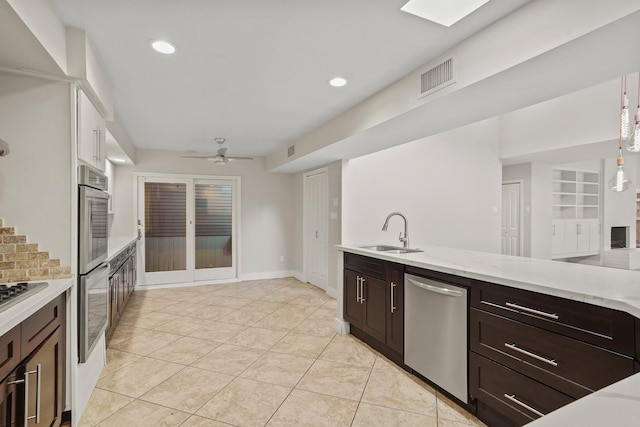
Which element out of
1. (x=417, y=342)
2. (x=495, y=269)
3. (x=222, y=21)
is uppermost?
(x=222, y=21)

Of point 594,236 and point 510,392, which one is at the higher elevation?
point 594,236

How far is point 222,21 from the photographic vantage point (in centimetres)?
195

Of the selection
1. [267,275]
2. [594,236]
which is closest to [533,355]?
[267,275]

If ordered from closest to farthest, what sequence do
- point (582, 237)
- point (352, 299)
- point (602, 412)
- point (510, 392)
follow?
1. point (602, 412)
2. point (510, 392)
3. point (352, 299)
4. point (582, 237)

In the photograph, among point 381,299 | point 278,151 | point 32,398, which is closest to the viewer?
point 32,398

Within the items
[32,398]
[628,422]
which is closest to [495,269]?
[628,422]

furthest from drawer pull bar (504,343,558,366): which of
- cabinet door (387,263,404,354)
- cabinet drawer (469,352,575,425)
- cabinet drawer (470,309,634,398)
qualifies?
cabinet door (387,263,404,354)

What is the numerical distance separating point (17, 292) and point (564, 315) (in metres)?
2.69

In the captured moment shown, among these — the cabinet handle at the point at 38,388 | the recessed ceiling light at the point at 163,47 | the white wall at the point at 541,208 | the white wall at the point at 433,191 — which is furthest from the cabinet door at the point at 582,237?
the cabinet handle at the point at 38,388

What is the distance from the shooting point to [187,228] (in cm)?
611

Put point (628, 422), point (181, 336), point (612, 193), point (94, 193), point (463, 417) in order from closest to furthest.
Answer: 1. point (628, 422)
2. point (463, 417)
3. point (94, 193)
4. point (181, 336)
5. point (612, 193)

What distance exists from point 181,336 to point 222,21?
310cm

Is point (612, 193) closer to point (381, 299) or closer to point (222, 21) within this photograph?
point (381, 299)

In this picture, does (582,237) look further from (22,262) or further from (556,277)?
(22,262)
